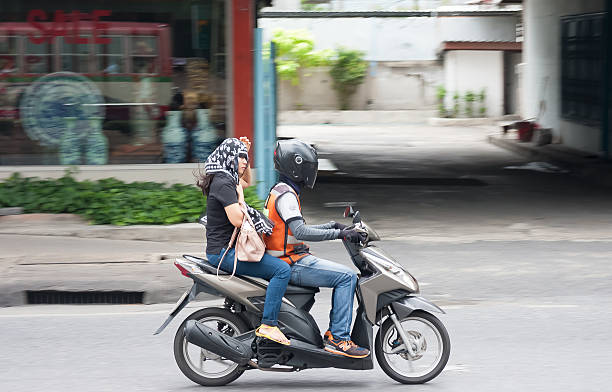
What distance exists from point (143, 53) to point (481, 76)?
2285cm

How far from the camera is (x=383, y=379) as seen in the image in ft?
A: 19.5

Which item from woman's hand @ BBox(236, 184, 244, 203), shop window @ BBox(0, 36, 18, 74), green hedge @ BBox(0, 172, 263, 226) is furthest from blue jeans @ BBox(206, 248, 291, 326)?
shop window @ BBox(0, 36, 18, 74)

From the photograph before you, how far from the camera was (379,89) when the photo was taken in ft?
120

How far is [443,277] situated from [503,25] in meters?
25.1

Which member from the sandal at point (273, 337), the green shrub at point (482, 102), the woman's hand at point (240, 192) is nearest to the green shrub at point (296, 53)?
the green shrub at point (482, 102)

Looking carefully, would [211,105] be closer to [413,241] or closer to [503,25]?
[413,241]

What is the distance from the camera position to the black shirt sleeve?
18.2ft

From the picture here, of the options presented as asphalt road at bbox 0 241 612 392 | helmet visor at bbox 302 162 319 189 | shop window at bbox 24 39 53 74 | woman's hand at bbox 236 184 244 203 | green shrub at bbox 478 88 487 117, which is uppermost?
shop window at bbox 24 39 53 74

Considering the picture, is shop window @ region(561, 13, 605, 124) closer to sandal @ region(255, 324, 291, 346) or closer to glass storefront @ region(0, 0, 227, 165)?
glass storefront @ region(0, 0, 227, 165)

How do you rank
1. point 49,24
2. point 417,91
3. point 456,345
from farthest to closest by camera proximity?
1. point 417,91
2. point 49,24
3. point 456,345

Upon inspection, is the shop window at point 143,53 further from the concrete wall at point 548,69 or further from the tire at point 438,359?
the concrete wall at point 548,69

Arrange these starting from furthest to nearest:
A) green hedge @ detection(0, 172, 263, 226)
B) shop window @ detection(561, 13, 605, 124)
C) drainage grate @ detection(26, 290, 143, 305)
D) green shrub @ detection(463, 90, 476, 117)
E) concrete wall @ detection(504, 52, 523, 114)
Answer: concrete wall @ detection(504, 52, 523, 114), green shrub @ detection(463, 90, 476, 117), shop window @ detection(561, 13, 605, 124), green hedge @ detection(0, 172, 263, 226), drainage grate @ detection(26, 290, 143, 305)

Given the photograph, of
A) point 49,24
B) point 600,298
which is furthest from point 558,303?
point 49,24

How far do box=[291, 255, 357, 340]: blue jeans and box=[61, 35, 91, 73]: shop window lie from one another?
7.88 m
